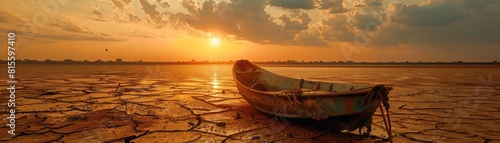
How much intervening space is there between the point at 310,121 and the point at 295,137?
0.61 m

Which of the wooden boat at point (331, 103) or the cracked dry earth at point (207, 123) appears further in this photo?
the cracked dry earth at point (207, 123)

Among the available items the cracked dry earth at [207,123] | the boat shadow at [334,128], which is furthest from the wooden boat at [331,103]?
the cracked dry earth at [207,123]

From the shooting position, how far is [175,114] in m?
6.21

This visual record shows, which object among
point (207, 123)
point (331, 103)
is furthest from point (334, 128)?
point (207, 123)

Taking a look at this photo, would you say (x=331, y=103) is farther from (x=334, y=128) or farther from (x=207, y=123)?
(x=207, y=123)

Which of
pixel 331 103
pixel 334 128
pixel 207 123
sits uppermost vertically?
pixel 331 103

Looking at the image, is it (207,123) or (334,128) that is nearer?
(334,128)

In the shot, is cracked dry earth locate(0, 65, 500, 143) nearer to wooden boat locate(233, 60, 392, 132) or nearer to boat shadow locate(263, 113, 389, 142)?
boat shadow locate(263, 113, 389, 142)

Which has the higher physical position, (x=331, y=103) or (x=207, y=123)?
(x=331, y=103)

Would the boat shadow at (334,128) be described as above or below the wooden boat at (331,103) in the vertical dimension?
below

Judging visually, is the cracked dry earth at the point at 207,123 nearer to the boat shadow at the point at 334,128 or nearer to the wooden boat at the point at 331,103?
the boat shadow at the point at 334,128

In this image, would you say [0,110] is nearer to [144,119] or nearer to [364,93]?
[144,119]

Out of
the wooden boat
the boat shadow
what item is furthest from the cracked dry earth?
the wooden boat

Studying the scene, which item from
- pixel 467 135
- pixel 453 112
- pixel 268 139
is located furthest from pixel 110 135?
pixel 453 112
